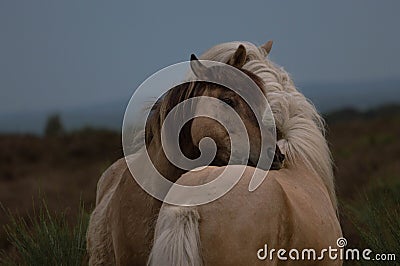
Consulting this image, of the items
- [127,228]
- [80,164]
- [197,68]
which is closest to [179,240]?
[127,228]

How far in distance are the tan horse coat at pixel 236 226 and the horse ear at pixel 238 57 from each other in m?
1.19

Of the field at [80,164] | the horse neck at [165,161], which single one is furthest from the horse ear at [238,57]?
the field at [80,164]

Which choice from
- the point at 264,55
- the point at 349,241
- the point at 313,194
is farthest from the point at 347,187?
the point at 313,194

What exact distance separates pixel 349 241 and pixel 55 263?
12.5 feet

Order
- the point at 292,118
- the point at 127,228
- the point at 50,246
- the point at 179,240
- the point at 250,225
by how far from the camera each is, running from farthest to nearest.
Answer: the point at 50,246
the point at 292,118
the point at 127,228
the point at 250,225
the point at 179,240

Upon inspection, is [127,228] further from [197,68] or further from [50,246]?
[50,246]

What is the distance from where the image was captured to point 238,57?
4.25m

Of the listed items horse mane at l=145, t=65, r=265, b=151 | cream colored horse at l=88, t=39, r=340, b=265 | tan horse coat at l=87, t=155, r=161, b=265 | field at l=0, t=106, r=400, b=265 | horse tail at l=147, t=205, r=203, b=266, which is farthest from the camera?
field at l=0, t=106, r=400, b=265

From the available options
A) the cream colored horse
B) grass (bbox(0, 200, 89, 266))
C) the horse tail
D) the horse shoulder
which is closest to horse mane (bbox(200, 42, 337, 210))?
the cream colored horse

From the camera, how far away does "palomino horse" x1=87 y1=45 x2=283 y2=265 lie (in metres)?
3.74

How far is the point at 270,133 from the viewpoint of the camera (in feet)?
13.0

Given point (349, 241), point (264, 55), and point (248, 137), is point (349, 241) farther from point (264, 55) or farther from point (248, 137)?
point (248, 137)

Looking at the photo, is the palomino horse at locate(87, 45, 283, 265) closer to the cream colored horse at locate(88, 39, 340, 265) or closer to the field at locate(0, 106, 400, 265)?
the cream colored horse at locate(88, 39, 340, 265)

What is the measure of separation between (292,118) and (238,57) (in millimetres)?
536
